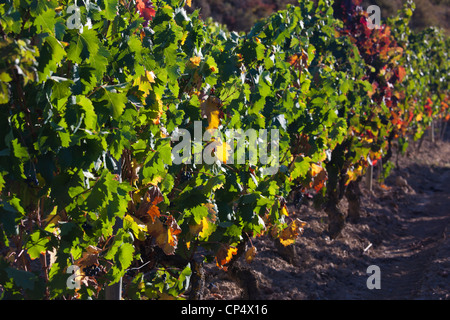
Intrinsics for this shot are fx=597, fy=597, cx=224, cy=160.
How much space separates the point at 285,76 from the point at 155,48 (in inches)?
56.7

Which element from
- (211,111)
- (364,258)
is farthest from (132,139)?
(364,258)

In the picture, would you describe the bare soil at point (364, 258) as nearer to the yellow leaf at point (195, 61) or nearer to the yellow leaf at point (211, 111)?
the yellow leaf at point (211, 111)

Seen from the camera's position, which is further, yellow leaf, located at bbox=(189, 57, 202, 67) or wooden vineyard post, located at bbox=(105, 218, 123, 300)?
yellow leaf, located at bbox=(189, 57, 202, 67)

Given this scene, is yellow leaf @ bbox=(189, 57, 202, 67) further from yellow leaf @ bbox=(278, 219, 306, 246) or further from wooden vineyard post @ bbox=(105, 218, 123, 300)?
yellow leaf @ bbox=(278, 219, 306, 246)

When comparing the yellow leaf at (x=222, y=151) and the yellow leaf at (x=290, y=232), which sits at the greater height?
the yellow leaf at (x=222, y=151)

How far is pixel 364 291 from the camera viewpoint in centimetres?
616

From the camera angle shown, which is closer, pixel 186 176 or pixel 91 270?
pixel 91 270

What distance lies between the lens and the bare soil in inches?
229

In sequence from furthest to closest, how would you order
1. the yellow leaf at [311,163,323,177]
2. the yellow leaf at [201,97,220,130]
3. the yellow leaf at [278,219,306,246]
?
1. the yellow leaf at [311,163,323,177]
2. the yellow leaf at [278,219,306,246]
3. the yellow leaf at [201,97,220,130]

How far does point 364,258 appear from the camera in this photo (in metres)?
7.27

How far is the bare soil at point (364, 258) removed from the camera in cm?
582

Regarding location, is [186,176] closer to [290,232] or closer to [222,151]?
[222,151]

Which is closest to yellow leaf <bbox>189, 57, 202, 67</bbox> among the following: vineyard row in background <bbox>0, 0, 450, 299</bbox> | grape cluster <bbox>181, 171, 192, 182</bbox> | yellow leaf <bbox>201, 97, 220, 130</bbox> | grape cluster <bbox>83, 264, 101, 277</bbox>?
vineyard row in background <bbox>0, 0, 450, 299</bbox>

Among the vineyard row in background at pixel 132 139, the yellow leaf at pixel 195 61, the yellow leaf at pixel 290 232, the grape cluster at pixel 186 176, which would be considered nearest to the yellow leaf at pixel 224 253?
the vineyard row in background at pixel 132 139
